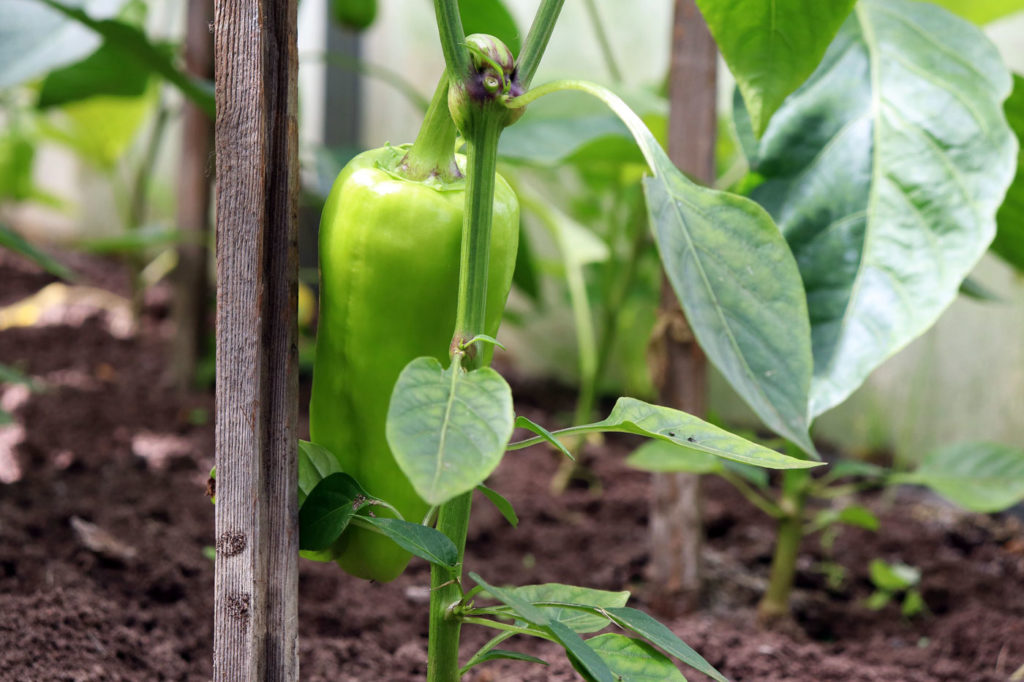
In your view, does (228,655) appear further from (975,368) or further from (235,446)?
(975,368)

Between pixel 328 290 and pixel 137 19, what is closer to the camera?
pixel 328 290

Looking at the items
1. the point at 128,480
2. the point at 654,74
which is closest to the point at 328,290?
the point at 128,480

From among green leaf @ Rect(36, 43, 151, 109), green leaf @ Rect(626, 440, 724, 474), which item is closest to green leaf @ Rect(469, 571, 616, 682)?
green leaf @ Rect(626, 440, 724, 474)

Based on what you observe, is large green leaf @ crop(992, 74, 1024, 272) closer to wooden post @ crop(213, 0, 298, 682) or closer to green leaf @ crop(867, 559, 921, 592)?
green leaf @ crop(867, 559, 921, 592)

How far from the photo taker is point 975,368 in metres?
1.36

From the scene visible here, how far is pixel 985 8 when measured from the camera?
2.93 ft

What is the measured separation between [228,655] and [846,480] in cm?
116

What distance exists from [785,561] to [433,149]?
0.58m

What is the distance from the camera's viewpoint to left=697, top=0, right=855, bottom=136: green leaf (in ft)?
1.43

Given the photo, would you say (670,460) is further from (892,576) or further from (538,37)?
(538,37)

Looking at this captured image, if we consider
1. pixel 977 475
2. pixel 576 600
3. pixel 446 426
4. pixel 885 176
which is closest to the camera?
pixel 446 426

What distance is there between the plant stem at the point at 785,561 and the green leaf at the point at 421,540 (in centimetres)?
50

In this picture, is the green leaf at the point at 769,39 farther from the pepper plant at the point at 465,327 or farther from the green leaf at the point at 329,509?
the green leaf at the point at 329,509

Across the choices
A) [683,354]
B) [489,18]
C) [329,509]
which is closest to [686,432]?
[329,509]
